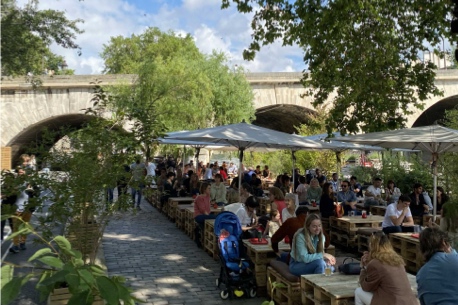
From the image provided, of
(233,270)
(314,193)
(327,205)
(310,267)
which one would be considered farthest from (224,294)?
(314,193)

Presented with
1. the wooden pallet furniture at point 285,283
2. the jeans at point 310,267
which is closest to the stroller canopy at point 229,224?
the wooden pallet furniture at point 285,283

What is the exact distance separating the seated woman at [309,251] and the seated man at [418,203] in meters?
5.22

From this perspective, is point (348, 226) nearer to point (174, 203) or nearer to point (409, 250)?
point (409, 250)

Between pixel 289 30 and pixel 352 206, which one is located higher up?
pixel 289 30

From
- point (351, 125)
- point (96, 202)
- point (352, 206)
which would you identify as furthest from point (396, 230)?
point (96, 202)

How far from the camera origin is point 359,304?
4406 mm

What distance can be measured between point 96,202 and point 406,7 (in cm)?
858

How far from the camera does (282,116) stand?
40031mm

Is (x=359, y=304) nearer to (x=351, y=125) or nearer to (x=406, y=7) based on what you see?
(x=351, y=125)

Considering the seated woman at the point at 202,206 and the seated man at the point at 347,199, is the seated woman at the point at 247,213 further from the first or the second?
the seated man at the point at 347,199

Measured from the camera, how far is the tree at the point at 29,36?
324 inches

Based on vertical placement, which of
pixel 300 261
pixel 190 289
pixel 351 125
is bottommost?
pixel 190 289

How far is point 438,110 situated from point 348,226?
35090mm

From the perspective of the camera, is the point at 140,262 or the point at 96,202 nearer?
the point at 96,202
